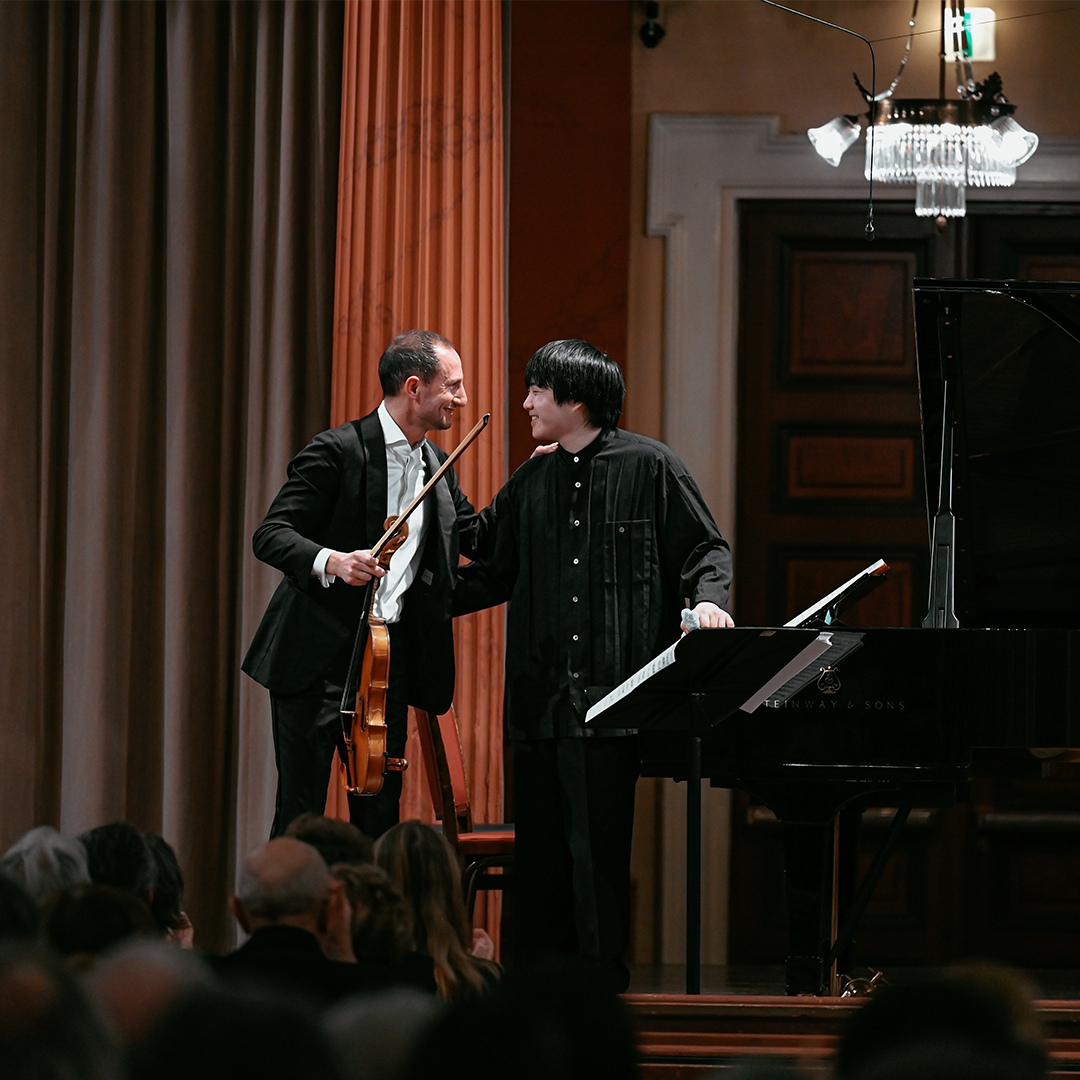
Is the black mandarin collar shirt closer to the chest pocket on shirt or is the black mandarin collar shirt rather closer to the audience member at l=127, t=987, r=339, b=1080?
the chest pocket on shirt

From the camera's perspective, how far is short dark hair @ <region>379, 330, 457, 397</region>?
348 cm

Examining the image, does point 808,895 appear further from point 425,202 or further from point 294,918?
point 425,202

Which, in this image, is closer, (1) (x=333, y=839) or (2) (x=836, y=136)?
(1) (x=333, y=839)

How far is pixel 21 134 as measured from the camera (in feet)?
15.0

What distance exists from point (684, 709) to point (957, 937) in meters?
2.20

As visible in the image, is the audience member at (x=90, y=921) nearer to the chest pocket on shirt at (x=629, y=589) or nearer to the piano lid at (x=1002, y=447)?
the chest pocket on shirt at (x=629, y=589)

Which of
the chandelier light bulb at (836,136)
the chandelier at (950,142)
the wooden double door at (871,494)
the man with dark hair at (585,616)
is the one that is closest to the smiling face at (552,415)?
the man with dark hair at (585,616)

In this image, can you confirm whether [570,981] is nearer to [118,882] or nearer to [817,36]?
[118,882]

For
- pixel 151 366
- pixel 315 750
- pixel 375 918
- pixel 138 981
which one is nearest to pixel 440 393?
pixel 315 750

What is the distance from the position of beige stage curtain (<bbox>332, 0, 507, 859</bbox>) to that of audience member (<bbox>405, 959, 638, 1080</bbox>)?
343cm

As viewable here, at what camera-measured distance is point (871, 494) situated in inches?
190

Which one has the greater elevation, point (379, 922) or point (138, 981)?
point (138, 981)

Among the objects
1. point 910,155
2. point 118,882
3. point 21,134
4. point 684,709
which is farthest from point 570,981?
point 21,134

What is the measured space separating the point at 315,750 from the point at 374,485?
65cm
